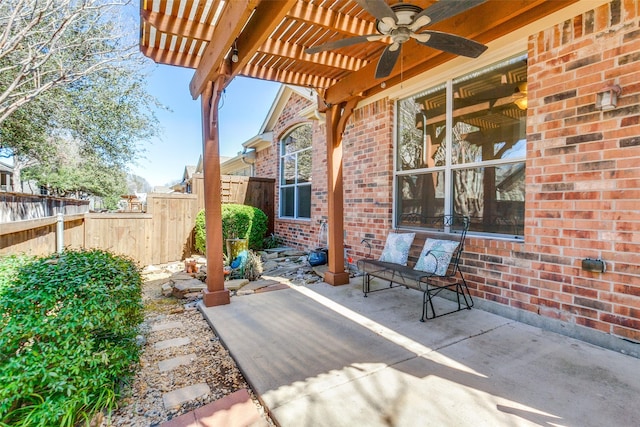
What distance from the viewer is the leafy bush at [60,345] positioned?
1.62 meters

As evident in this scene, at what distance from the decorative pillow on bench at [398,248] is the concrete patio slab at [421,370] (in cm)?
76

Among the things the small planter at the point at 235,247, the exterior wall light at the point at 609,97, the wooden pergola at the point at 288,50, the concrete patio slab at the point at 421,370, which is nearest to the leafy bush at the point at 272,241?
the small planter at the point at 235,247

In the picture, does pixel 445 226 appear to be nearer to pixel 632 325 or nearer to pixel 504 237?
pixel 504 237

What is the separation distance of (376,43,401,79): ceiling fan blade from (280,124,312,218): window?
13.9 feet

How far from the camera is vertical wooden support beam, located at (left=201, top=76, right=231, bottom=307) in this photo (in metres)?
3.74

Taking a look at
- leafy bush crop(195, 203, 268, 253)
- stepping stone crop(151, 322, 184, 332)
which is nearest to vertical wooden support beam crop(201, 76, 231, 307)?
stepping stone crop(151, 322, 184, 332)

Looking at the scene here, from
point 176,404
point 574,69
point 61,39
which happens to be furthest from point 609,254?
point 61,39

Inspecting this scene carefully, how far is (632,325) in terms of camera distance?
2416 millimetres

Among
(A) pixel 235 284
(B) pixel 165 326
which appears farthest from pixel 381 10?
(A) pixel 235 284

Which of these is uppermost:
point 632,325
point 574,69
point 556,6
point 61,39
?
point 61,39

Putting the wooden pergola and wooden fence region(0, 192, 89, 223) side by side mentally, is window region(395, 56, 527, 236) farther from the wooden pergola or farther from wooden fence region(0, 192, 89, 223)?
wooden fence region(0, 192, 89, 223)

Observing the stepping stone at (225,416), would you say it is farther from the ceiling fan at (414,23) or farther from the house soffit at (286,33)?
the house soffit at (286,33)

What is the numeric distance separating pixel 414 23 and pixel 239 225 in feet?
18.0

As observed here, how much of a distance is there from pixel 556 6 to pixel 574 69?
59cm
